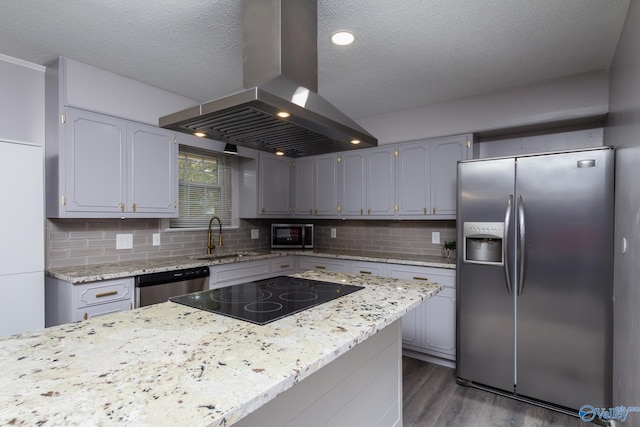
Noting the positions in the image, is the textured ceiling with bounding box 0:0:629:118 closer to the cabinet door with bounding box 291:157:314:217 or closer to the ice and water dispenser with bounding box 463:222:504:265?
the ice and water dispenser with bounding box 463:222:504:265

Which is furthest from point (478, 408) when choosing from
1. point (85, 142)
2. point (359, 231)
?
point (85, 142)

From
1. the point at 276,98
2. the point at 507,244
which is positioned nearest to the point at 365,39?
the point at 276,98

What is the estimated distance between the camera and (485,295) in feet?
8.52

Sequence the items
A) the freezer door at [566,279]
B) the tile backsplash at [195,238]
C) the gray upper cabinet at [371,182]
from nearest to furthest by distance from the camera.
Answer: the freezer door at [566,279]
the tile backsplash at [195,238]
the gray upper cabinet at [371,182]

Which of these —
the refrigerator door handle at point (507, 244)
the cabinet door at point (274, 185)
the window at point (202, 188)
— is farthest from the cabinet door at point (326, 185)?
the refrigerator door handle at point (507, 244)

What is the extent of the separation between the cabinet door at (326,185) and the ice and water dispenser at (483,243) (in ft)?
5.60

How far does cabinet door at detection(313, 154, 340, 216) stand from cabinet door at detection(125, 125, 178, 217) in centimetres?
171

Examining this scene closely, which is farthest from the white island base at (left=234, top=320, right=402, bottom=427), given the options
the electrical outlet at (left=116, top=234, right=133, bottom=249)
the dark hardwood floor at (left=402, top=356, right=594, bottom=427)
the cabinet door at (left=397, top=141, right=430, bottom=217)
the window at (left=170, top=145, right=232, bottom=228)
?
the window at (left=170, top=145, right=232, bottom=228)

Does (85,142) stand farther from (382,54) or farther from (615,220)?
(615,220)

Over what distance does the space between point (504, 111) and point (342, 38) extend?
5.79 ft

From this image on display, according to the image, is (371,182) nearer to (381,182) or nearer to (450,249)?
(381,182)

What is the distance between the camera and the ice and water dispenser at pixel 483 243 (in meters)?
2.54

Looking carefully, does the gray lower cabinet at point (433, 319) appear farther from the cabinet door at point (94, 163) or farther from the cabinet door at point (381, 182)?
the cabinet door at point (94, 163)

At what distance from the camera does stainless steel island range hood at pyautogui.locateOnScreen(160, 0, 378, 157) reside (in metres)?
1.31
